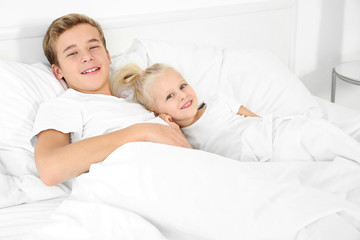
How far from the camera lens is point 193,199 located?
0.97m

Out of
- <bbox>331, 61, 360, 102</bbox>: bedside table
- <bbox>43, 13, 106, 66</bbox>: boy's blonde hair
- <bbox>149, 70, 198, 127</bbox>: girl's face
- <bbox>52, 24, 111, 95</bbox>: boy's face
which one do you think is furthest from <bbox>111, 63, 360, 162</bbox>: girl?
<bbox>331, 61, 360, 102</bbox>: bedside table

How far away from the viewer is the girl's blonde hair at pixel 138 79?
1.42 m

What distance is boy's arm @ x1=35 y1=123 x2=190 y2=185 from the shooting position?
1.11 meters

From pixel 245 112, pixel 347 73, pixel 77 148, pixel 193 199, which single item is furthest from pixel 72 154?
pixel 347 73

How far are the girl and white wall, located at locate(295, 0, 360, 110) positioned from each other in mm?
826

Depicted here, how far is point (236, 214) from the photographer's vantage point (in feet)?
3.06

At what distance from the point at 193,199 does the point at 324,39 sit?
59.4 inches

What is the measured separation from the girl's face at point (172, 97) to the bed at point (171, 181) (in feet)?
0.79

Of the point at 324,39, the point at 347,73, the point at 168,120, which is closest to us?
the point at 168,120

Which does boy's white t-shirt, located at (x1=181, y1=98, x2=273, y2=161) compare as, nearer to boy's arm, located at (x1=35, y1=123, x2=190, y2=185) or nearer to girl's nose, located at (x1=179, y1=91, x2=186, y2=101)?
girl's nose, located at (x1=179, y1=91, x2=186, y2=101)

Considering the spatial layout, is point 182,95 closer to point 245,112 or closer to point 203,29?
point 245,112

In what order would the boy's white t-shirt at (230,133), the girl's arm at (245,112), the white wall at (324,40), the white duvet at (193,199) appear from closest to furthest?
the white duvet at (193,199)
the boy's white t-shirt at (230,133)
the girl's arm at (245,112)
the white wall at (324,40)

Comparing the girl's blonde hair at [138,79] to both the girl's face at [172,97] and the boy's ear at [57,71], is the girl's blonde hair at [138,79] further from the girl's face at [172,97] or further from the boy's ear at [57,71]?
the boy's ear at [57,71]

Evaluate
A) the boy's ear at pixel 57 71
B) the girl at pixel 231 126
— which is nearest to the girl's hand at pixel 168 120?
the girl at pixel 231 126
